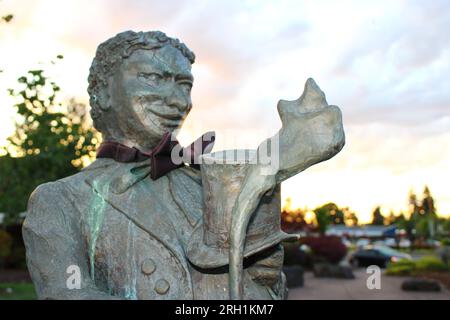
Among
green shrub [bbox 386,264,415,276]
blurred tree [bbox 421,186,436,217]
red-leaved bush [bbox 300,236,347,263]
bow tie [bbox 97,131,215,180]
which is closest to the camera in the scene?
bow tie [bbox 97,131,215,180]

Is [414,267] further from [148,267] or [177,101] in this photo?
[148,267]

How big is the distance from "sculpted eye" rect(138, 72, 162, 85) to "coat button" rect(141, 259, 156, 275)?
0.87m

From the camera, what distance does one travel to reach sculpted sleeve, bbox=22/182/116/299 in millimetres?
2523

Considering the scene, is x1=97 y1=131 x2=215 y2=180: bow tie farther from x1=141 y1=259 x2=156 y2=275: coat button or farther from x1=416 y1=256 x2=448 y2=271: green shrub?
x1=416 y1=256 x2=448 y2=271: green shrub

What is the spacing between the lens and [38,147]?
12.4 m

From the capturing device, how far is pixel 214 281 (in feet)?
8.79

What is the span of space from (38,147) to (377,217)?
100 m

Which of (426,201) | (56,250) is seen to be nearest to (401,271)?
(56,250)

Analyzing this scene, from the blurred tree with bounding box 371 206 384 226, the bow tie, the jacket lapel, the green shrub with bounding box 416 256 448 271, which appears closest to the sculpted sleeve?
the jacket lapel

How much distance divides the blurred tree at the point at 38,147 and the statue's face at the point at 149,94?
608cm
